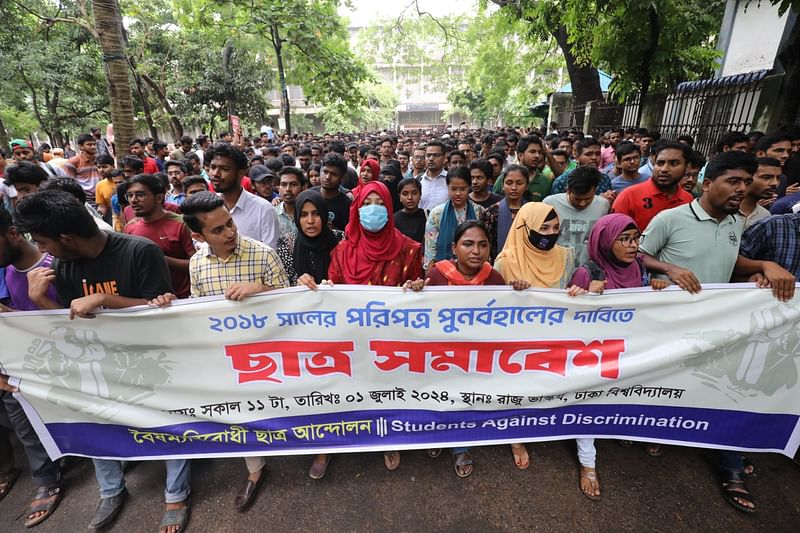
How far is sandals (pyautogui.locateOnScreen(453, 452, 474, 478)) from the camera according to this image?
8.52ft

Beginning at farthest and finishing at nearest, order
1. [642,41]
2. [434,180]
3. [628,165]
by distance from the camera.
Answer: [642,41] < [434,180] < [628,165]

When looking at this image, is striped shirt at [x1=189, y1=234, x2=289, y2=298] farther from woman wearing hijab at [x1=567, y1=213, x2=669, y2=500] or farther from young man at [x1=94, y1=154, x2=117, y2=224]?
young man at [x1=94, y1=154, x2=117, y2=224]

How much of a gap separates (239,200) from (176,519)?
7.69 ft

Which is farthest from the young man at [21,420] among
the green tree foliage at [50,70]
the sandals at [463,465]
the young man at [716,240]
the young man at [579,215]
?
the green tree foliage at [50,70]

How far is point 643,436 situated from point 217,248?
9.08 ft

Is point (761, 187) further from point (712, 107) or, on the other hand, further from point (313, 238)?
point (712, 107)

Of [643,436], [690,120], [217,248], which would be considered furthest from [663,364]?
[690,120]

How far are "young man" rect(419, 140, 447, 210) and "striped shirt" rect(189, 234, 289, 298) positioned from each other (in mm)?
2901

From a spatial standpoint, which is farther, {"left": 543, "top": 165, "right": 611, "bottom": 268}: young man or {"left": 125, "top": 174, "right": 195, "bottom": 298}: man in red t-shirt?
{"left": 543, "top": 165, "right": 611, "bottom": 268}: young man

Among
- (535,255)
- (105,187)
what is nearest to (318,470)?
(535,255)

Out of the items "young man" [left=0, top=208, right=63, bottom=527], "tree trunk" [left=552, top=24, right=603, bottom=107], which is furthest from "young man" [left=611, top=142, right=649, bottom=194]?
"tree trunk" [left=552, top=24, right=603, bottom=107]

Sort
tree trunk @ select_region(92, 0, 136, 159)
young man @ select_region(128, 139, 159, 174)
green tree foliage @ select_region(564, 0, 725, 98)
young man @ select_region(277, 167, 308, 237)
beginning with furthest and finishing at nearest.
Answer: green tree foliage @ select_region(564, 0, 725, 98)
young man @ select_region(128, 139, 159, 174)
tree trunk @ select_region(92, 0, 136, 159)
young man @ select_region(277, 167, 308, 237)

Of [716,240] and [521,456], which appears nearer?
[716,240]

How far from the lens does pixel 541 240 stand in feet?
8.23
